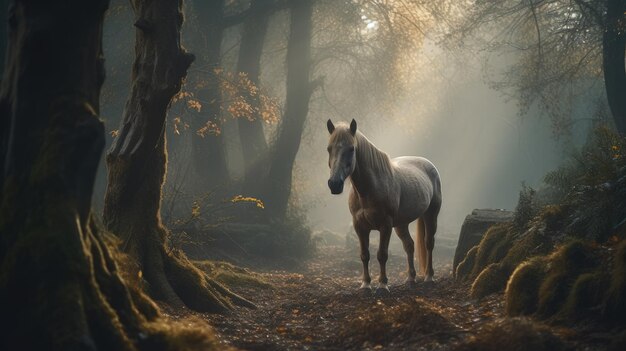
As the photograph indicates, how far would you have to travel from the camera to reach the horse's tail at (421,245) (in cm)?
1153

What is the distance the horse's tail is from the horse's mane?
2309 mm

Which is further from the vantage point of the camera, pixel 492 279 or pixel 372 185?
pixel 372 185

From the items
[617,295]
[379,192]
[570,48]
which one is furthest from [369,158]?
[570,48]

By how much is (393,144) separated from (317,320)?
184ft

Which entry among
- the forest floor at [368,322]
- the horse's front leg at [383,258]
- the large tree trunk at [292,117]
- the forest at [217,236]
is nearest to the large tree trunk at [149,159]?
the forest at [217,236]

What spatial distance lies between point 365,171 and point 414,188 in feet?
5.72

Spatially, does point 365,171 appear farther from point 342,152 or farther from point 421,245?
point 421,245

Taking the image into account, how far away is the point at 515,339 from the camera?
4801 mm

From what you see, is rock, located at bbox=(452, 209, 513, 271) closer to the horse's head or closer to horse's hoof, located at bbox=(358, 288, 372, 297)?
horse's hoof, located at bbox=(358, 288, 372, 297)

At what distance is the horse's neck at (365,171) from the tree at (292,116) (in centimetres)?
1198

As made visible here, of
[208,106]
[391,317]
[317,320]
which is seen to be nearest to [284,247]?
[208,106]

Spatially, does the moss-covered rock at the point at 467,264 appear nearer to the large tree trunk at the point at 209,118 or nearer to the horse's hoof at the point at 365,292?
the horse's hoof at the point at 365,292

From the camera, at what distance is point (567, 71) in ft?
54.2

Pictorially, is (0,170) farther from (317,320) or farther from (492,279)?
(492,279)
